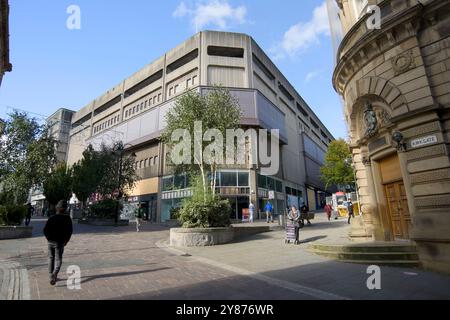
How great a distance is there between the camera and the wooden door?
9367 mm

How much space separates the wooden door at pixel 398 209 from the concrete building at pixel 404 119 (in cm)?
3

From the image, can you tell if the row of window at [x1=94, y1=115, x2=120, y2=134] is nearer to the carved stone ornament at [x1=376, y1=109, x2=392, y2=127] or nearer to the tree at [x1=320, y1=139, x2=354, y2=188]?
the tree at [x1=320, y1=139, x2=354, y2=188]

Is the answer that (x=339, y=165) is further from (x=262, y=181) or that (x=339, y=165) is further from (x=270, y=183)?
(x=262, y=181)

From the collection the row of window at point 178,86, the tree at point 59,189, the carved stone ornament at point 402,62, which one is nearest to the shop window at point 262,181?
the row of window at point 178,86

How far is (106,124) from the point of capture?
177 feet

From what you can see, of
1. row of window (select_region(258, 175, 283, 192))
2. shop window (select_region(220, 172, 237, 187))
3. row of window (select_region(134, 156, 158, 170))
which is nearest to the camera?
shop window (select_region(220, 172, 237, 187))

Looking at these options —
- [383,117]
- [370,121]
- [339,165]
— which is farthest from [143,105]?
[383,117]

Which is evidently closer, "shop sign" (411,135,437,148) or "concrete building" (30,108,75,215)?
"shop sign" (411,135,437,148)

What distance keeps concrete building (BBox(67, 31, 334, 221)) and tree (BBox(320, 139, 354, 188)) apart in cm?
629

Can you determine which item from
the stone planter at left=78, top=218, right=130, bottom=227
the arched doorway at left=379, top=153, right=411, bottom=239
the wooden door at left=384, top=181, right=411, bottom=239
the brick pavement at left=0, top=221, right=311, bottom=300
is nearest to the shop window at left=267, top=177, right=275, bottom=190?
the stone planter at left=78, top=218, right=130, bottom=227

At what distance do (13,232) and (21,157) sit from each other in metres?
7.12

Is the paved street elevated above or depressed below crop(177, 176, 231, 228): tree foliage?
below

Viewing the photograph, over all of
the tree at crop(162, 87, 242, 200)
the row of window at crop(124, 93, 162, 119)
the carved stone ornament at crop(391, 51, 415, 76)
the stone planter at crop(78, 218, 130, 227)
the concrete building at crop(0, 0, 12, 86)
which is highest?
the row of window at crop(124, 93, 162, 119)

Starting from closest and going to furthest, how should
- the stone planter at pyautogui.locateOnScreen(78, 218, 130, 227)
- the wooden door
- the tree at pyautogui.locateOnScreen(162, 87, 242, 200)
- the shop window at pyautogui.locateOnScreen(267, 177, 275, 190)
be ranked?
1. the wooden door
2. the tree at pyautogui.locateOnScreen(162, 87, 242, 200)
3. the stone planter at pyautogui.locateOnScreen(78, 218, 130, 227)
4. the shop window at pyautogui.locateOnScreen(267, 177, 275, 190)
